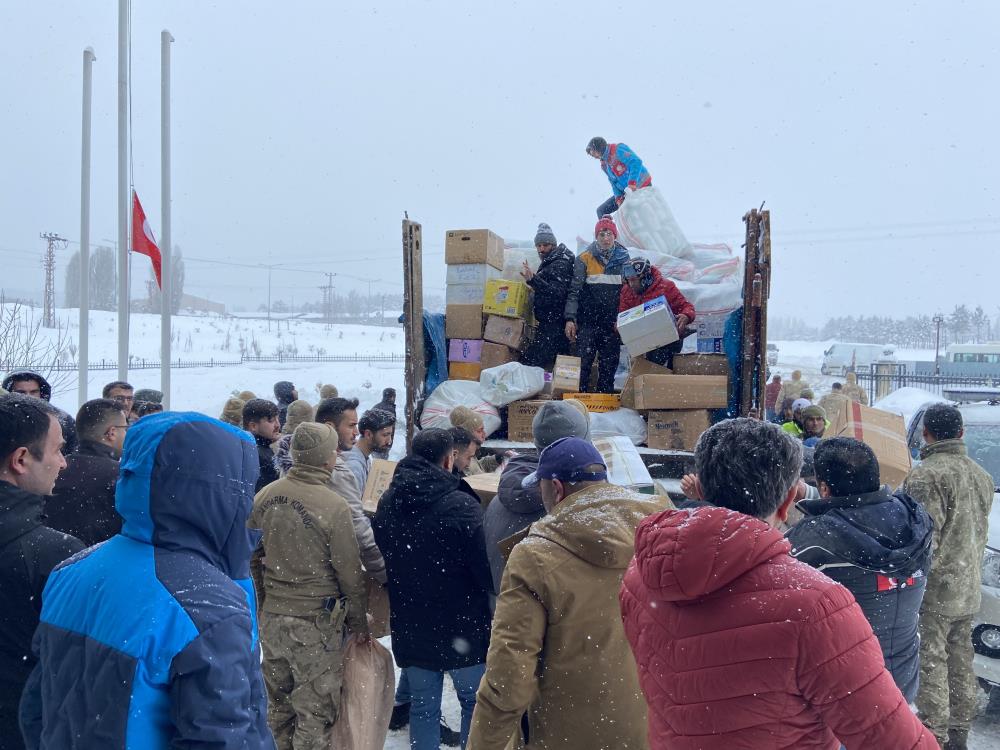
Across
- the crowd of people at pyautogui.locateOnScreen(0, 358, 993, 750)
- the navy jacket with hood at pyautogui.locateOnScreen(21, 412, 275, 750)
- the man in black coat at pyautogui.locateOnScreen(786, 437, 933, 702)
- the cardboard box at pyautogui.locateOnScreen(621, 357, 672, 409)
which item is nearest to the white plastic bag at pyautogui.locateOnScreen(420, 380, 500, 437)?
the cardboard box at pyautogui.locateOnScreen(621, 357, 672, 409)

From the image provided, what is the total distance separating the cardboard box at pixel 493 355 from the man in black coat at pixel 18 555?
14.6ft

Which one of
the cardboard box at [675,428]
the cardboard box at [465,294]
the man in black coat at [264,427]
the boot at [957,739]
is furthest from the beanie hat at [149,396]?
the boot at [957,739]

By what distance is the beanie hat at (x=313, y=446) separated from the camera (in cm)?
324

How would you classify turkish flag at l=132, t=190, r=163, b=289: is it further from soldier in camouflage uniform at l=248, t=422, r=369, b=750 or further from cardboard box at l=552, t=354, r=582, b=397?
soldier in camouflage uniform at l=248, t=422, r=369, b=750

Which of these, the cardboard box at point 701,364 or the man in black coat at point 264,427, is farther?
the cardboard box at point 701,364

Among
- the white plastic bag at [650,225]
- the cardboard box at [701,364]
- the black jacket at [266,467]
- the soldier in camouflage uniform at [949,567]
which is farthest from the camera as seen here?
the white plastic bag at [650,225]

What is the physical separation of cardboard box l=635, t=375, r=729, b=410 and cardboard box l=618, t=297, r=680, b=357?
37cm

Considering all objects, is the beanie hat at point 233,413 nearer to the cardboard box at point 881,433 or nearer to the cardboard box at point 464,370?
the cardboard box at point 464,370

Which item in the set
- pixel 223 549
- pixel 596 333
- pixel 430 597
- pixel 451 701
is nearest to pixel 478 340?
pixel 596 333

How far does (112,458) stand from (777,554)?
305 centimetres

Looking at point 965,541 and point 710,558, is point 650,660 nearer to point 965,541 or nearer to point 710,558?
point 710,558

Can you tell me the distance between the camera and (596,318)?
251 inches

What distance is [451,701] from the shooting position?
444cm

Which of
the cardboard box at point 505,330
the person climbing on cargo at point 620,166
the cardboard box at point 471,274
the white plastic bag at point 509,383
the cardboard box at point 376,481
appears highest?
the person climbing on cargo at point 620,166
